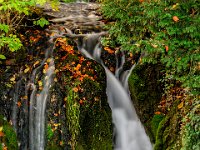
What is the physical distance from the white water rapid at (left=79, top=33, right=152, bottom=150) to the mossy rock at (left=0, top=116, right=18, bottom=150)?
196 centimetres

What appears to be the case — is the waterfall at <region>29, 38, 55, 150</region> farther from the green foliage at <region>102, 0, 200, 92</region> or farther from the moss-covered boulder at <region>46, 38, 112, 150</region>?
the green foliage at <region>102, 0, 200, 92</region>

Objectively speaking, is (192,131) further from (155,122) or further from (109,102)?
(109,102)

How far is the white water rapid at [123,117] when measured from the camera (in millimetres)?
6062

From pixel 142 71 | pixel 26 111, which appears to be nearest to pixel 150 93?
pixel 142 71

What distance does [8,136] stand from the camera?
5645 millimetres

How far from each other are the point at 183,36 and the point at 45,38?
13.2ft

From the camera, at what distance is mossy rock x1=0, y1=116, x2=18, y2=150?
558 cm

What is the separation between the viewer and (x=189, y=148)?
4340mm

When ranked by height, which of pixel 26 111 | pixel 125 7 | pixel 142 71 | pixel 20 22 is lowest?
pixel 26 111

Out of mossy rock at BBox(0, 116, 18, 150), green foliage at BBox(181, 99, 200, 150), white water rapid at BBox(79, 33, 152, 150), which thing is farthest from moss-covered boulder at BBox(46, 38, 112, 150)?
green foliage at BBox(181, 99, 200, 150)

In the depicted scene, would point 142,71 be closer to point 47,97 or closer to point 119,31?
point 119,31

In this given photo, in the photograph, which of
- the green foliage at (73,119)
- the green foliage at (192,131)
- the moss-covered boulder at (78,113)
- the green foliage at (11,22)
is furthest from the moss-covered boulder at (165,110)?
the green foliage at (11,22)

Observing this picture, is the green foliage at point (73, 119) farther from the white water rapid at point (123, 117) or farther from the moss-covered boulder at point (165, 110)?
the moss-covered boulder at point (165, 110)

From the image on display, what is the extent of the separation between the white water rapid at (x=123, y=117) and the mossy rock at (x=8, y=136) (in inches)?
77.4
